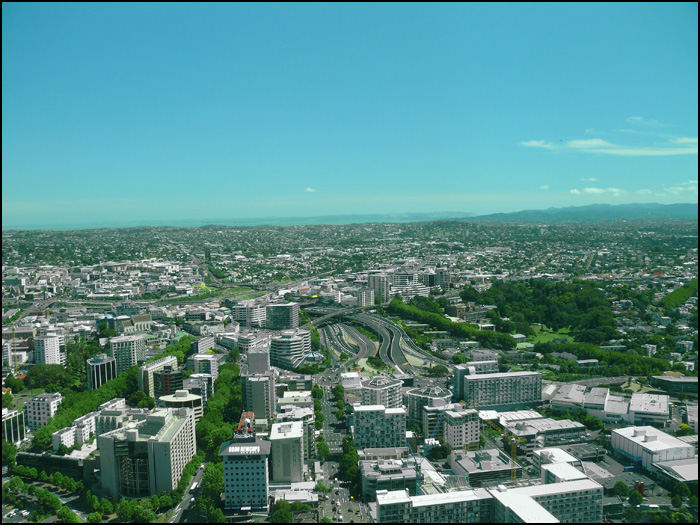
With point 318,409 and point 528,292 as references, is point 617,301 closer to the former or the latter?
point 528,292

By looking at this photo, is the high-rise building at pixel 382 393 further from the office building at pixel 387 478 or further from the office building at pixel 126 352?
the office building at pixel 126 352

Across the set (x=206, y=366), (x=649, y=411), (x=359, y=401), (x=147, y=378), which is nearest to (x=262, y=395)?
(x=359, y=401)

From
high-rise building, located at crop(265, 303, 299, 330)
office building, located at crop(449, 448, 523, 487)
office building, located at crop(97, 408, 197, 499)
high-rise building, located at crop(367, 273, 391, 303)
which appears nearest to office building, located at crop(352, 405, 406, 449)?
office building, located at crop(449, 448, 523, 487)

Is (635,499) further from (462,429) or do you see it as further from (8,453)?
(8,453)

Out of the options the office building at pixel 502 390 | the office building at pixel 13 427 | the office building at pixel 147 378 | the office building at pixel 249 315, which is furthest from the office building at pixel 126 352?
the office building at pixel 502 390

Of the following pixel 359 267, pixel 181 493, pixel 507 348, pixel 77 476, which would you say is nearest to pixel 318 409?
pixel 181 493
